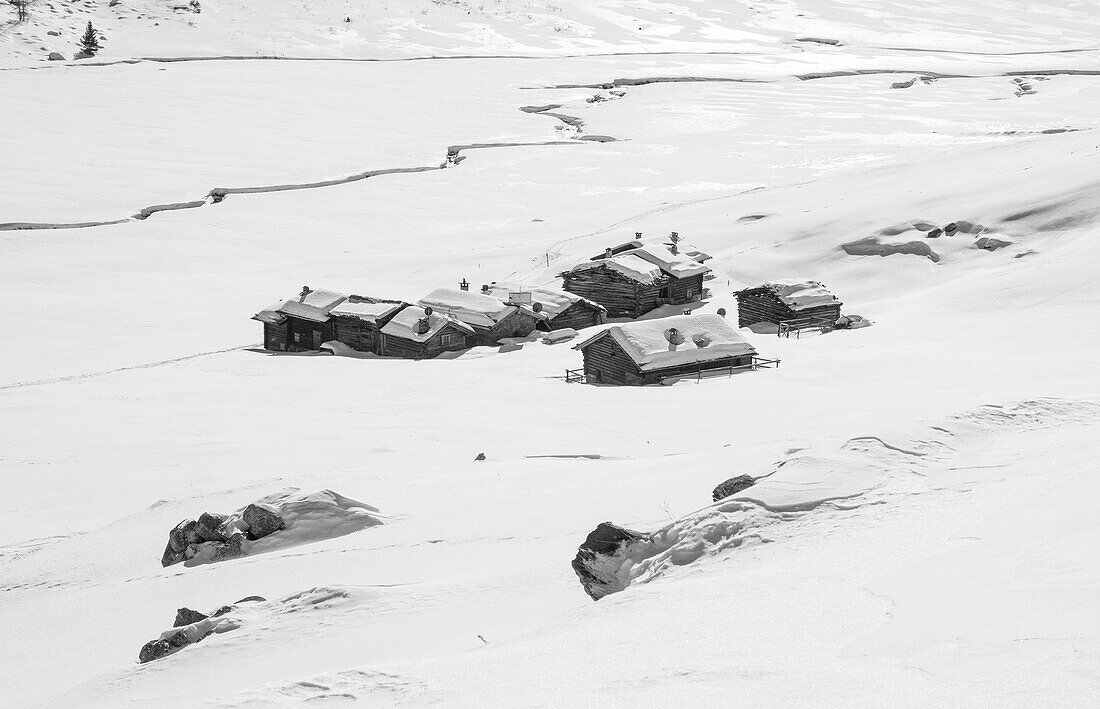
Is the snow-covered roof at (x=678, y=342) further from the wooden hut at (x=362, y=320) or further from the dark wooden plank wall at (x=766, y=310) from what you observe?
the wooden hut at (x=362, y=320)

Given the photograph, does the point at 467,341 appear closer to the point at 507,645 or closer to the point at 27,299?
the point at 27,299

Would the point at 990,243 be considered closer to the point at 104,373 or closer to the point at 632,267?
the point at 632,267

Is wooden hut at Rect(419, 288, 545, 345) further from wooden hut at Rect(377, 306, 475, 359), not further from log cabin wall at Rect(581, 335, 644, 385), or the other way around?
log cabin wall at Rect(581, 335, 644, 385)

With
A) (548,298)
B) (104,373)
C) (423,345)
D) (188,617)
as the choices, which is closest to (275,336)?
(423,345)

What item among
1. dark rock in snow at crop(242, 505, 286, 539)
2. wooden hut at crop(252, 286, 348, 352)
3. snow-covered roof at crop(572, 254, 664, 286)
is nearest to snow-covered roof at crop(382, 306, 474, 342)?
wooden hut at crop(252, 286, 348, 352)

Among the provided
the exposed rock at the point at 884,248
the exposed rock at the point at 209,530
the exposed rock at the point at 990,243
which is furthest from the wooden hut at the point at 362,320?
the exposed rock at the point at 209,530

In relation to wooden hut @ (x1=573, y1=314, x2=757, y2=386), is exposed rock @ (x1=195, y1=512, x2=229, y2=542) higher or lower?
higher
